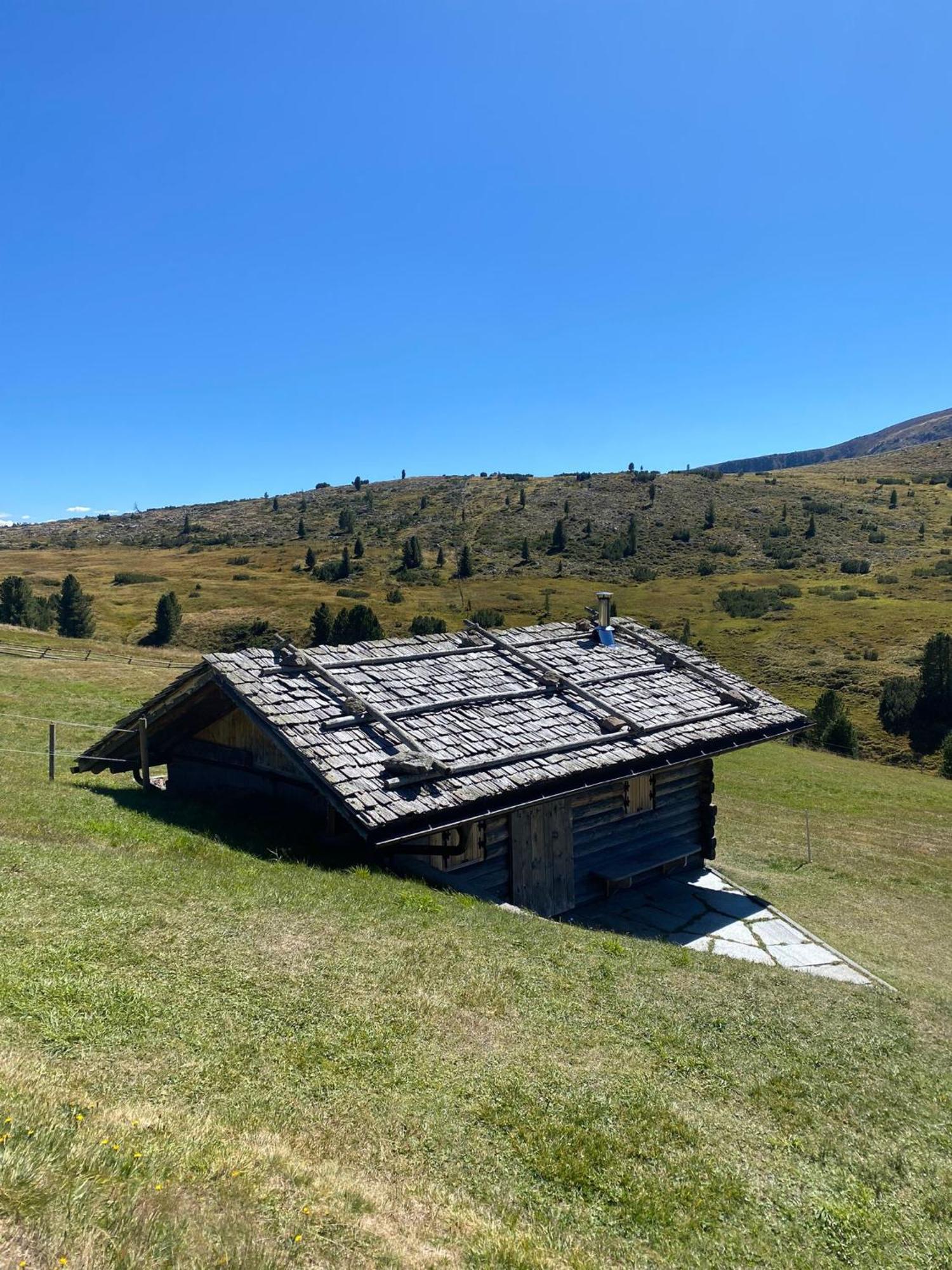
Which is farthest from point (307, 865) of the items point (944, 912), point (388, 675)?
point (944, 912)

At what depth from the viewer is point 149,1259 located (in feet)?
11.6

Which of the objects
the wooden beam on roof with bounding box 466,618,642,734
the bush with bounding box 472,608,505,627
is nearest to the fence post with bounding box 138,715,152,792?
the wooden beam on roof with bounding box 466,618,642,734

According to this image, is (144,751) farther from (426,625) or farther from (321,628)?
(426,625)

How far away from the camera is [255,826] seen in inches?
483

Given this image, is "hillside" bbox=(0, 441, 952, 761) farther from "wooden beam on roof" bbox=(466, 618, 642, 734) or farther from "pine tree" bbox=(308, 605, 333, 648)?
"wooden beam on roof" bbox=(466, 618, 642, 734)

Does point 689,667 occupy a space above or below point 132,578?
below

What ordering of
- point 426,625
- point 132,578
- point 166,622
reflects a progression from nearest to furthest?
point 166,622
point 426,625
point 132,578

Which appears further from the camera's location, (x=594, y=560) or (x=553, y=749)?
(x=594, y=560)

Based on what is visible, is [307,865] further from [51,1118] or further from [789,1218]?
[789,1218]

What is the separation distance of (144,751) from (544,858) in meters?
7.38

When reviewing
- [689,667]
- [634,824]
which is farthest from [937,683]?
[634,824]

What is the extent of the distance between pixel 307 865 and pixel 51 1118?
6197 millimetres

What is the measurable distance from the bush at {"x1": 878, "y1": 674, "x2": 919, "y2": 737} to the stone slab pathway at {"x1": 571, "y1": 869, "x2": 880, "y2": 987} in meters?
37.3

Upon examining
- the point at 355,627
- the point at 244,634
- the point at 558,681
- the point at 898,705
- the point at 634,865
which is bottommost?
the point at 898,705
